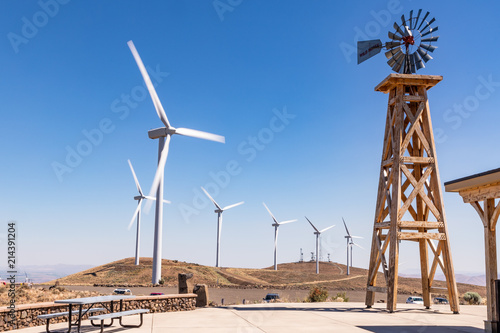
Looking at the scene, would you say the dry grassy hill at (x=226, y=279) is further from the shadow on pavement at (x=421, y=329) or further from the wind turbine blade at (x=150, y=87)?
the shadow on pavement at (x=421, y=329)

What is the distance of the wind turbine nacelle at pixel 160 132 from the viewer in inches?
1902

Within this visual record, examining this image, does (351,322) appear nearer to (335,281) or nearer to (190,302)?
(190,302)

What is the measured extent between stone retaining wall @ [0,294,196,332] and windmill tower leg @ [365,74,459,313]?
8.95 metres

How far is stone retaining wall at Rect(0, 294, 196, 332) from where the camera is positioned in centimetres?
1380

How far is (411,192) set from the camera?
2169 cm

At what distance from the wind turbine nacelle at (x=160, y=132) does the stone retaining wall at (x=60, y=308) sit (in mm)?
28690

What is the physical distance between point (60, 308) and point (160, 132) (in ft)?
111

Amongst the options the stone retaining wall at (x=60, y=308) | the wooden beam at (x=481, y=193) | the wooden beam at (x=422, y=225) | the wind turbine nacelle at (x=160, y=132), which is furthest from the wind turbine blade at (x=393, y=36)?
the wind turbine nacelle at (x=160, y=132)

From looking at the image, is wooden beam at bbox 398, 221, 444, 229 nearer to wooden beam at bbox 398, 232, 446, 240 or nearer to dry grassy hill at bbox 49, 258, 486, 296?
wooden beam at bbox 398, 232, 446, 240

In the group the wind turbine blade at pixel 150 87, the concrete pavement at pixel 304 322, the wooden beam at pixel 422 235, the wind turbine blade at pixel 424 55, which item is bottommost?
the concrete pavement at pixel 304 322

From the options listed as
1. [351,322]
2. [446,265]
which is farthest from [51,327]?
[446,265]

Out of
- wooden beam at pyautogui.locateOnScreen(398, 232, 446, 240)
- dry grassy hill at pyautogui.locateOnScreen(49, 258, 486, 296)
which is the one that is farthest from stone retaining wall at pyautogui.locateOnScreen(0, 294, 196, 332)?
dry grassy hill at pyautogui.locateOnScreen(49, 258, 486, 296)

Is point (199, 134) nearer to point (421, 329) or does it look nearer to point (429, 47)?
point (429, 47)

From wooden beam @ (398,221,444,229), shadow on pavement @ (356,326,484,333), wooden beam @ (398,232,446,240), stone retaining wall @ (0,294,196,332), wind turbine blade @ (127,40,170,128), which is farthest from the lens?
wind turbine blade @ (127,40,170,128)
